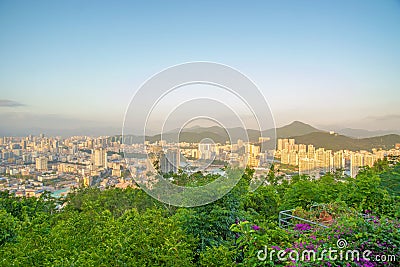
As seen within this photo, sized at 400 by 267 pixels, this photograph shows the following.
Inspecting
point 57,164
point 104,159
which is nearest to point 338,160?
point 104,159

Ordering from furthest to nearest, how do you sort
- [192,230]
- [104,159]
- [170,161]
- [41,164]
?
[104,159], [41,164], [170,161], [192,230]

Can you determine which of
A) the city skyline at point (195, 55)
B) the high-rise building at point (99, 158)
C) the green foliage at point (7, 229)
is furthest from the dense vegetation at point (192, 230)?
the city skyline at point (195, 55)

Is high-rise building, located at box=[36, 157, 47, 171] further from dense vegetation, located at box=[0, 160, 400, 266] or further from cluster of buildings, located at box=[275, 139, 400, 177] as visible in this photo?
cluster of buildings, located at box=[275, 139, 400, 177]

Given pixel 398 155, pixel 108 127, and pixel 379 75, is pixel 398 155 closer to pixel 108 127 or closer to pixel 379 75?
pixel 379 75

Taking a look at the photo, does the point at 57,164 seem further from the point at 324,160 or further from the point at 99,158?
the point at 324,160

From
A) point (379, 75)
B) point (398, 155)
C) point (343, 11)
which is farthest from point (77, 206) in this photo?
point (398, 155)

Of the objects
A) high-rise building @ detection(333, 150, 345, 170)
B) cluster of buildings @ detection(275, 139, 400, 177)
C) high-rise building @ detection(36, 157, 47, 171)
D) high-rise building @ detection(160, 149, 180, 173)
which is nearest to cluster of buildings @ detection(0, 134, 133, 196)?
high-rise building @ detection(36, 157, 47, 171)
